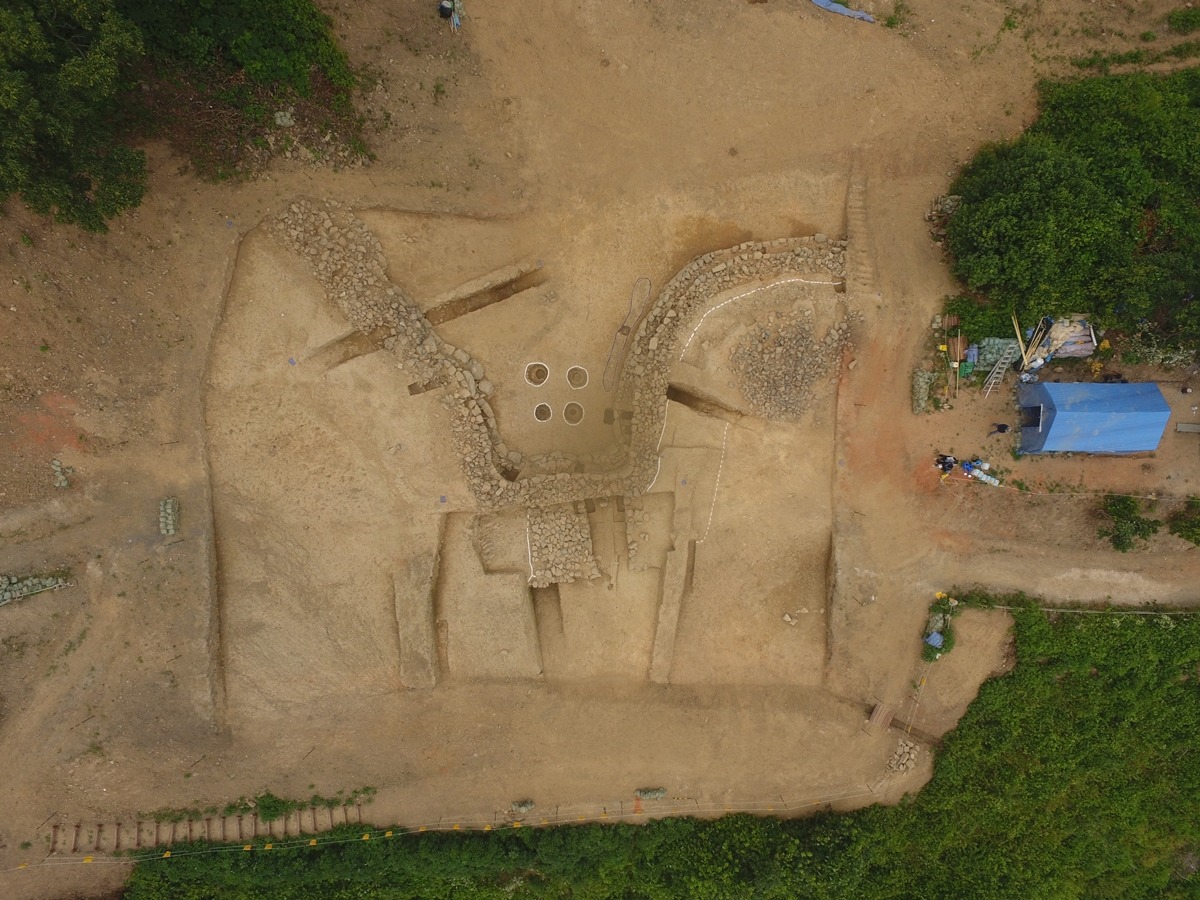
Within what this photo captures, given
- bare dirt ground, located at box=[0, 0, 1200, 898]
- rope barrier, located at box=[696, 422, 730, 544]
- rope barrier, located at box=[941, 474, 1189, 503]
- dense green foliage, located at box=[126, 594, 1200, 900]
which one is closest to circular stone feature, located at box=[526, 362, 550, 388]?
bare dirt ground, located at box=[0, 0, 1200, 898]

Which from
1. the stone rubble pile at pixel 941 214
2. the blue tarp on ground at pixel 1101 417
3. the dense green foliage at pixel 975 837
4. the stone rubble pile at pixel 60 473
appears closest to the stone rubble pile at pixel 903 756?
the dense green foliage at pixel 975 837

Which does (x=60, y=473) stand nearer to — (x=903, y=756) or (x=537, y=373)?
(x=537, y=373)

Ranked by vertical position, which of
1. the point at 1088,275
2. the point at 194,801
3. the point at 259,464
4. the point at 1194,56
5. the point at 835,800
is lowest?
the point at 835,800

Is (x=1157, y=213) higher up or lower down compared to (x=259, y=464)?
higher up

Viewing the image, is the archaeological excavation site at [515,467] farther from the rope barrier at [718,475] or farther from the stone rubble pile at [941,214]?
the stone rubble pile at [941,214]

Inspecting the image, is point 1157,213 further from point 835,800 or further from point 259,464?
point 259,464

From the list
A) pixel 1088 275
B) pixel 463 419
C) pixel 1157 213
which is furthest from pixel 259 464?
pixel 1157 213
